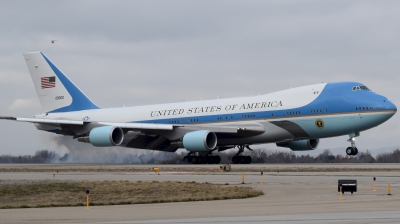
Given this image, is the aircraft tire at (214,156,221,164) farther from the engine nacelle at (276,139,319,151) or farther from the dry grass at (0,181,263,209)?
the dry grass at (0,181,263,209)

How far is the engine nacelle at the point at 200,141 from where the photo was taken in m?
54.2

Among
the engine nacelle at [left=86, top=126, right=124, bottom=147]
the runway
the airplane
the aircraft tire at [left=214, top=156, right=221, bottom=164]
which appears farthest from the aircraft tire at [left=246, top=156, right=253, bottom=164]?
the runway

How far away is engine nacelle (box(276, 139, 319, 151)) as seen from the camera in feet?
198

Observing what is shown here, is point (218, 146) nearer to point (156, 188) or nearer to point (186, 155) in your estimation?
point (186, 155)

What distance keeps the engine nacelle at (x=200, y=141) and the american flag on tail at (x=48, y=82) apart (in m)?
18.4

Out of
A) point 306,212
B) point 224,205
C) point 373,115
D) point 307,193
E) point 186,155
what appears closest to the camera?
point 306,212

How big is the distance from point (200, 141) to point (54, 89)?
20.2 metres

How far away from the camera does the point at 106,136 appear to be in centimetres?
5581

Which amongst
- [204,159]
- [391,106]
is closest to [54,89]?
[204,159]

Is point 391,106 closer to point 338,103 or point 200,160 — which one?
point 338,103

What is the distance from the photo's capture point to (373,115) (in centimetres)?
5116

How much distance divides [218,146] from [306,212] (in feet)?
134

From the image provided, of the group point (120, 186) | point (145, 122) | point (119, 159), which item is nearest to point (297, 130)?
point (145, 122)

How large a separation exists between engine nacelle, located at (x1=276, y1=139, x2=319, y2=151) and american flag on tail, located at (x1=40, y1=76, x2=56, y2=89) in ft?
74.5
